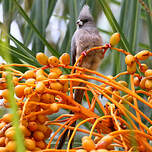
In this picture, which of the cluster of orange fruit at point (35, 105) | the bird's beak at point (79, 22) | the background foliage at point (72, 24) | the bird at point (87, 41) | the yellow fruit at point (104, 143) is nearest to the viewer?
the yellow fruit at point (104, 143)

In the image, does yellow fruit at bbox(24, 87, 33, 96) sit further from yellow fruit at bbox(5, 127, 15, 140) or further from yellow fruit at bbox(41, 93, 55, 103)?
yellow fruit at bbox(5, 127, 15, 140)

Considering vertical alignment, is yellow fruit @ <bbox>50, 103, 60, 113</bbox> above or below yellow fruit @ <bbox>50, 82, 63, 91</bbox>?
below

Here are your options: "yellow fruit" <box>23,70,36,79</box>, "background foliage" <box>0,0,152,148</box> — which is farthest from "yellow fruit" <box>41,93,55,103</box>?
"background foliage" <box>0,0,152,148</box>

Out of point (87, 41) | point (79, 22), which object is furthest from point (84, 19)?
point (87, 41)

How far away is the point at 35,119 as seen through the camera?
90 centimetres

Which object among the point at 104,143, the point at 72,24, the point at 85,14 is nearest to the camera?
the point at 104,143

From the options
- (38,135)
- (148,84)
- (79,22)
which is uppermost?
(79,22)

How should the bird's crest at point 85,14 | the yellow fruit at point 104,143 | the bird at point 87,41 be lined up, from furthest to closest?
1. the bird's crest at point 85,14
2. the bird at point 87,41
3. the yellow fruit at point 104,143

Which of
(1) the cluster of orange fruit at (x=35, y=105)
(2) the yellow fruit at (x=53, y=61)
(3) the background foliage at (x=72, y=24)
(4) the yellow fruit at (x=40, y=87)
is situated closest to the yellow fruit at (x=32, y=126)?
(1) the cluster of orange fruit at (x=35, y=105)

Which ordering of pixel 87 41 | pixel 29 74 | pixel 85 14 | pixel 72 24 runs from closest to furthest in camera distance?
pixel 29 74 → pixel 72 24 → pixel 87 41 → pixel 85 14

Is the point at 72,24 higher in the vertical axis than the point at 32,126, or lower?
higher

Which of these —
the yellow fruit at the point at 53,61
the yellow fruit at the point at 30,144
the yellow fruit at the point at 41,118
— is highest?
the yellow fruit at the point at 53,61

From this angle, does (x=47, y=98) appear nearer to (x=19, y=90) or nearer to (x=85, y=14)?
(x=19, y=90)

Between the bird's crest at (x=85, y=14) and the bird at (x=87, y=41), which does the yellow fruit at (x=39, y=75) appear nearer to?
the bird at (x=87, y=41)
